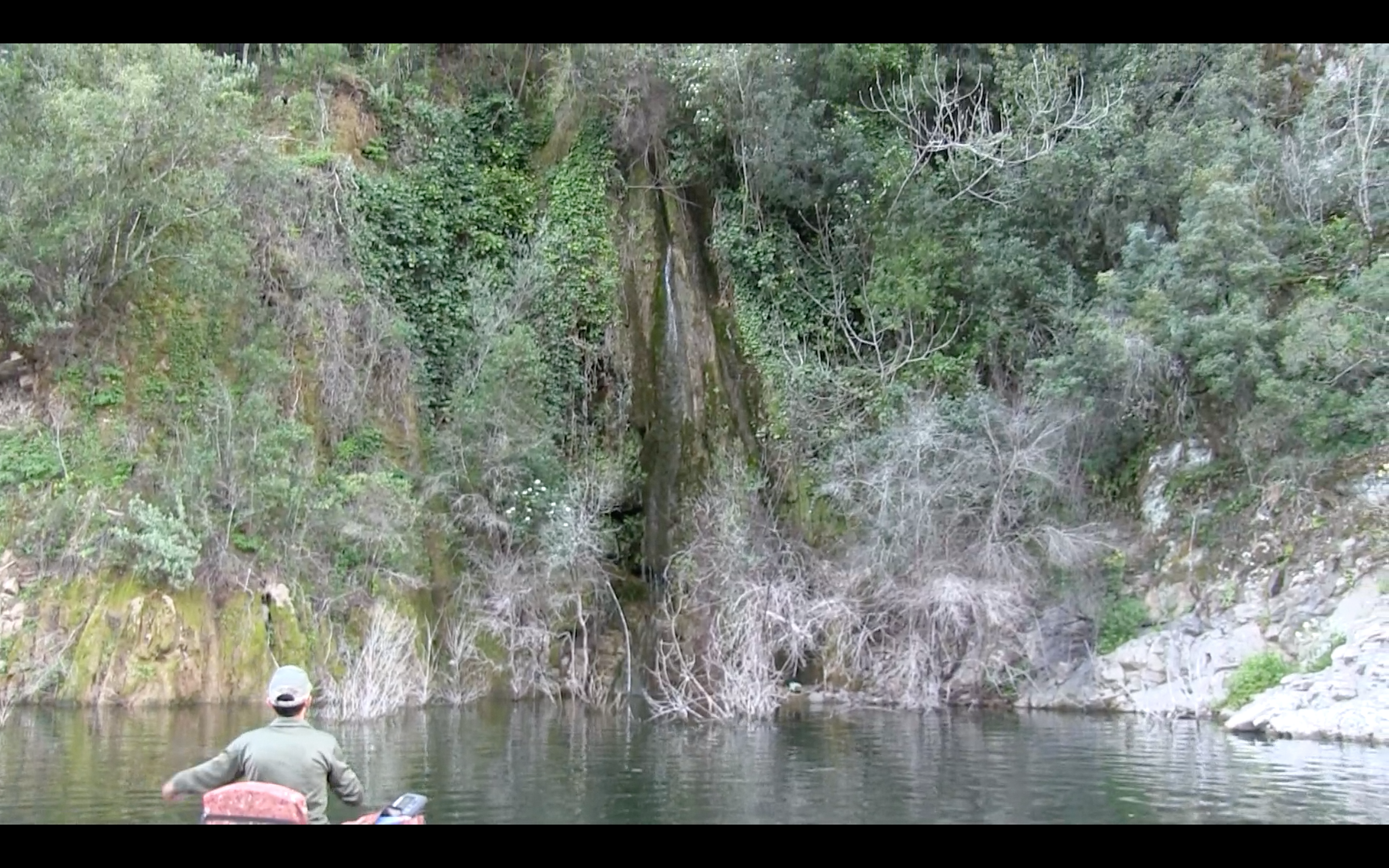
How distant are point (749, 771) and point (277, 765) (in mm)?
5634

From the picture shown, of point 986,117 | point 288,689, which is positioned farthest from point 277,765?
point 986,117

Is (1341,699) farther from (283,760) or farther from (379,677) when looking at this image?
(283,760)

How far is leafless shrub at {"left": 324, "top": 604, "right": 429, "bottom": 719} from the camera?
16.5m

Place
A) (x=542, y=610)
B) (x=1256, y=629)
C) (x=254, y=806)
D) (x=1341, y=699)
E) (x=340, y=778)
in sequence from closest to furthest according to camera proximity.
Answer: (x=254, y=806)
(x=340, y=778)
(x=1341, y=699)
(x=1256, y=629)
(x=542, y=610)

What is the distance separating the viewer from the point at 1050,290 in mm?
22031

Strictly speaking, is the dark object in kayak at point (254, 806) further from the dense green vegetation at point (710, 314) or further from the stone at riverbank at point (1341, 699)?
the stone at riverbank at point (1341, 699)

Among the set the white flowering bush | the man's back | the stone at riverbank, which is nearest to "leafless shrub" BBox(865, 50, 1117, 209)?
the stone at riverbank

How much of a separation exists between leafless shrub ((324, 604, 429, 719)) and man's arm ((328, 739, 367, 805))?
9.64 meters

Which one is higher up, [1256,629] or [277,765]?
[1256,629]

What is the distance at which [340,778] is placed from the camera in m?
6.98

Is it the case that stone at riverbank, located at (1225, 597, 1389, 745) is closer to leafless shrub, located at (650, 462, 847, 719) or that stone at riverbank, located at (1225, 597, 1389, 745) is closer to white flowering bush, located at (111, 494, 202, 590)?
leafless shrub, located at (650, 462, 847, 719)

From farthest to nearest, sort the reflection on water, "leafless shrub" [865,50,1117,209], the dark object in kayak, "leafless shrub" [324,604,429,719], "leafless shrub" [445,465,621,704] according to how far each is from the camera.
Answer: "leafless shrub" [865,50,1117,209], "leafless shrub" [445,465,621,704], "leafless shrub" [324,604,429,719], the reflection on water, the dark object in kayak

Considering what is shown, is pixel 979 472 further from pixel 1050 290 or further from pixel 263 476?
pixel 263 476
